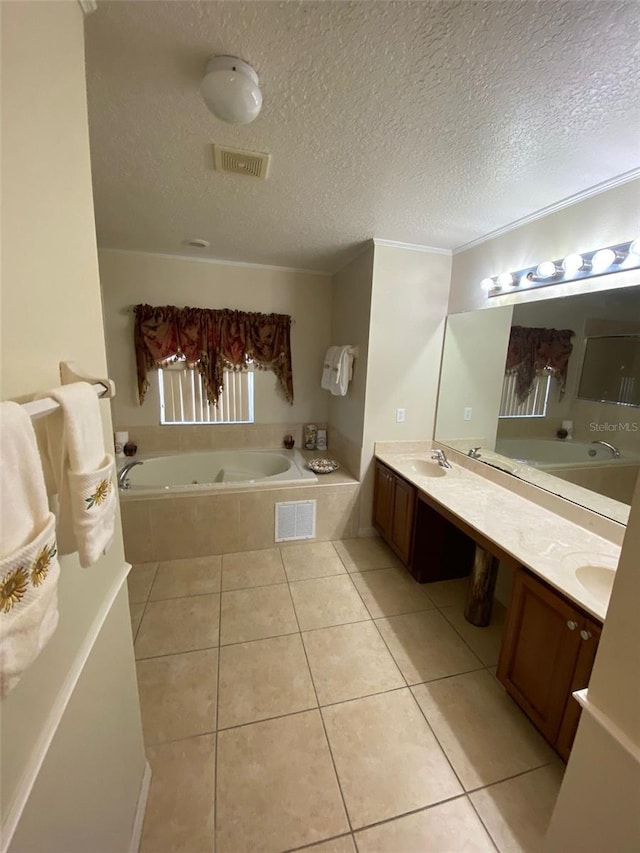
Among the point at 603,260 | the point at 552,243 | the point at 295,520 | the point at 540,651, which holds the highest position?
the point at 552,243

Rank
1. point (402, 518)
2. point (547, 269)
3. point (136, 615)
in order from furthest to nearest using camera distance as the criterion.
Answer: point (402, 518), point (136, 615), point (547, 269)

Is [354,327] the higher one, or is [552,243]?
[552,243]

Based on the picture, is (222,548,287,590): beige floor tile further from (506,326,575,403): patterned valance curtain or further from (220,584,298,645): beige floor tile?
(506,326,575,403): patterned valance curtain

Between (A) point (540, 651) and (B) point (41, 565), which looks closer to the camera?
(B) point (41, 565)

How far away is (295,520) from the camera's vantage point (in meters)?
2.79

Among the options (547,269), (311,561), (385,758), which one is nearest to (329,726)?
(385,758)

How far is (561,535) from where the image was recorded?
5.36ft

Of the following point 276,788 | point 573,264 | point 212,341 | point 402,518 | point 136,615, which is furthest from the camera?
point 212,341

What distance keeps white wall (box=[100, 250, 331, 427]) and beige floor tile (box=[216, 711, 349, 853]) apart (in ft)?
8.43

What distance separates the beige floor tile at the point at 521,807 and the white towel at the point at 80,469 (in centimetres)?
167

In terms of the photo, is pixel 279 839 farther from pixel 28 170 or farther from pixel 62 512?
pixel 28 170

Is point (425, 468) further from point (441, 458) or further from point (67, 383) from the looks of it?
point (67, 383)

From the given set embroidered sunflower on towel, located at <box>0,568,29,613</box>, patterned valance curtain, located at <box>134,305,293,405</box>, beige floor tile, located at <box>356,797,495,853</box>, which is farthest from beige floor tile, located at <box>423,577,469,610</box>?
embroidered sunflower on towel, located at <box>0,568,29,613</box>

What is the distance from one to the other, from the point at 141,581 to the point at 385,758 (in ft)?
6.05
